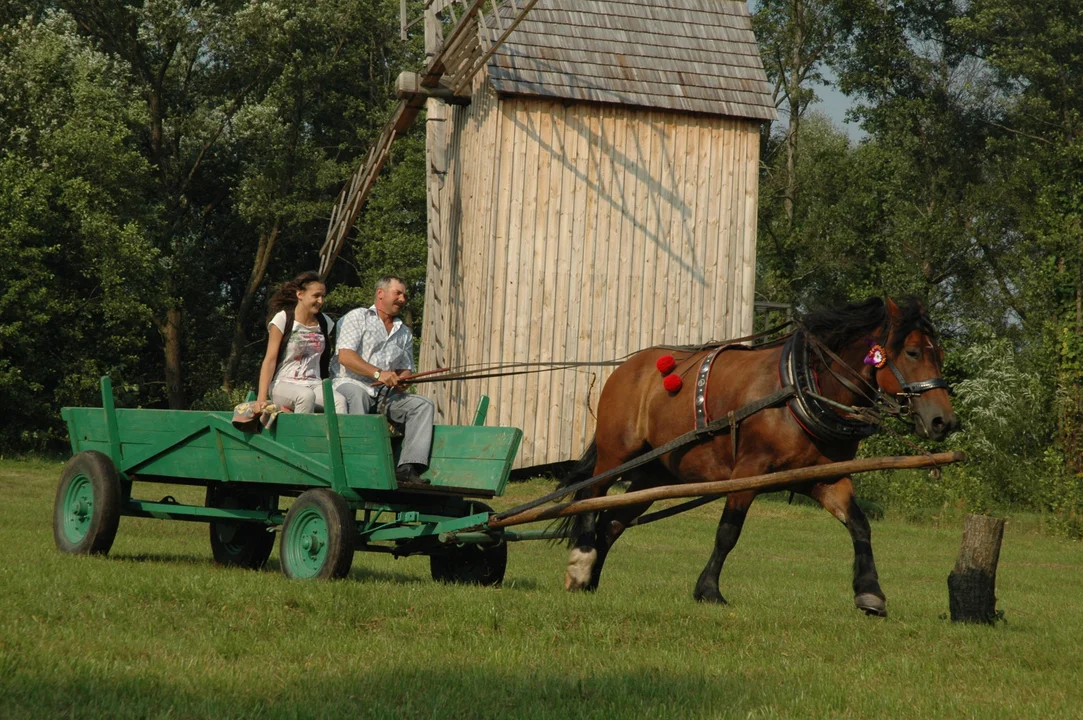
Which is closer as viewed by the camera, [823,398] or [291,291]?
[823,398]

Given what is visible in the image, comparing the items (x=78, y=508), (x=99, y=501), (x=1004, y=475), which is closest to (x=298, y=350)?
(x=99, y=501)

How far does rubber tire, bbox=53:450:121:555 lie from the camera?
10.3 metres

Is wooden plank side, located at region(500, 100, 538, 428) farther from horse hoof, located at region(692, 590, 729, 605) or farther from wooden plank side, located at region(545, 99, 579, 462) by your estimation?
horse hoof, located at region(692, 590, 729, 605)

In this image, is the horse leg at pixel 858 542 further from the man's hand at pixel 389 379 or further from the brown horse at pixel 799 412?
the man's hand at pixel 389 379

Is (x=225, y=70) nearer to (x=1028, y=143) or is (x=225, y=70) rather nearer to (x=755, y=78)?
(x=755, y=78)

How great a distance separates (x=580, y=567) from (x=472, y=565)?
32.7 inches

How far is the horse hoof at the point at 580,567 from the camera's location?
1045 cm

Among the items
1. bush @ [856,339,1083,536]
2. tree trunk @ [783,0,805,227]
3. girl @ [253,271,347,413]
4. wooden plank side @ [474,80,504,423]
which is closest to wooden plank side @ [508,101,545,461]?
wooden plank side @ [474,80,504,423]

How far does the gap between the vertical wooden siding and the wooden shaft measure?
13.7 metres

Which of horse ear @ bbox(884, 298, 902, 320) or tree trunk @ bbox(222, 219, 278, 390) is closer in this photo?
horse ear @ bbox(884, 298, 902, 320)

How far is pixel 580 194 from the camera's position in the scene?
23344 millimetres

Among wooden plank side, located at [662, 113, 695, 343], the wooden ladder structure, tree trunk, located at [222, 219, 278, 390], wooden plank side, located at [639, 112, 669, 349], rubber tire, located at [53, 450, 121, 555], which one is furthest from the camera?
tree trunk, located at [222, 219, 278, 390]

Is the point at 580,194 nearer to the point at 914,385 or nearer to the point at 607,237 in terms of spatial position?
the point at 607,237

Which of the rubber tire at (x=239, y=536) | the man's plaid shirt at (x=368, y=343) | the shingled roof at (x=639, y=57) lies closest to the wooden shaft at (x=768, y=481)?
the man's plaid shirt at (x=368, y=343)
